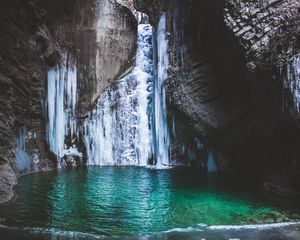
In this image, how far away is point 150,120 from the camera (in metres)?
22.2

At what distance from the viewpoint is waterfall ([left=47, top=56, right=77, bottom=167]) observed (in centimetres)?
2052

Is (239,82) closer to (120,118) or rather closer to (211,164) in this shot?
(211,164)

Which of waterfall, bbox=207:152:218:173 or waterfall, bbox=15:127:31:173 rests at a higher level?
waterfall, bbox=15:127:31:173

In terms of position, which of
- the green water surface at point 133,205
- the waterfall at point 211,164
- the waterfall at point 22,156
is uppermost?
the waterfall at point 22,156

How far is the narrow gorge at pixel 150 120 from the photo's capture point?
417 inches

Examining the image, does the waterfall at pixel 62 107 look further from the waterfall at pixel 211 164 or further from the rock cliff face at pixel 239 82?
the waterfall at pixel 211 164

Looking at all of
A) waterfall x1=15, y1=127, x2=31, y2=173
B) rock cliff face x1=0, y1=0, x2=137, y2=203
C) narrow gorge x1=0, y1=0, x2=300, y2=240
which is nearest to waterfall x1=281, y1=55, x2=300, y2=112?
narrow gorge x1=0, y1=0, x2=300, y2=240

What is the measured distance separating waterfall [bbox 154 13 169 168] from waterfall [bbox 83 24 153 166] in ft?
4.09

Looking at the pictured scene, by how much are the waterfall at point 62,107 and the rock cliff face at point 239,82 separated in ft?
17.4

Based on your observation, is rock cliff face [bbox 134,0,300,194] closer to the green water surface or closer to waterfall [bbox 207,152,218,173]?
waterfall [bbox 207,152,218,173]

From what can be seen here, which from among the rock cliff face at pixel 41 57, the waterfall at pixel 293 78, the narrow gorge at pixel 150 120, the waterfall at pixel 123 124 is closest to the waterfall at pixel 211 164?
the narrow gorge at pixel 150 120

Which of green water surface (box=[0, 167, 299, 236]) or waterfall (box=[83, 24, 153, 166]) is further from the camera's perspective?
waterfall (box=[83, 24, 153, 166])

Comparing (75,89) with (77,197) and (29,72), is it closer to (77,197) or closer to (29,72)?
(29,72)

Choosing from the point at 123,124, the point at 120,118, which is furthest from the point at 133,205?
the point at 120,118
